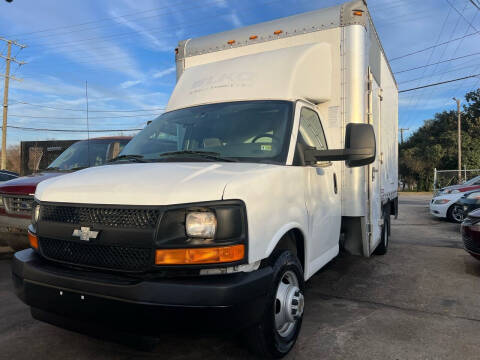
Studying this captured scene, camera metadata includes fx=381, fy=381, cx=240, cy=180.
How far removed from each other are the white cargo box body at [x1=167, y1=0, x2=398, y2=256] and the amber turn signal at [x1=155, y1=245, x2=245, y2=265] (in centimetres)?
188

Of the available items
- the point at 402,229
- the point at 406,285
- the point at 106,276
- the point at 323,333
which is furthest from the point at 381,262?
the point at 106,276

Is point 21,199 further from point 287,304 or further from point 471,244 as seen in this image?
point 471,244

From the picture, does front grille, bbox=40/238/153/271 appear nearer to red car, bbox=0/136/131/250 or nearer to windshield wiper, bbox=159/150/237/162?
windshield wiper, bbox=159/150/237/162

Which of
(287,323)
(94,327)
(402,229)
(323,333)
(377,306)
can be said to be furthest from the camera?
(402,229)

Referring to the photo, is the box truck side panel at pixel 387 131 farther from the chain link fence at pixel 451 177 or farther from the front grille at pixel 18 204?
the chain link fence at pixel 451 177

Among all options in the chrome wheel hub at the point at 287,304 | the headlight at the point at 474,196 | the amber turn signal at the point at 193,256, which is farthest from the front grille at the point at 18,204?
the headlight at the point at 474,196

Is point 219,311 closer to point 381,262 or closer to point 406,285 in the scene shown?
point 406,285

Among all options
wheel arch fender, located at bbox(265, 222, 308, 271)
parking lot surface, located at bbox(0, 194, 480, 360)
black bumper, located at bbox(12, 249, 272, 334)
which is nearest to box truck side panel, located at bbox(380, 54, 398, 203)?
parking lot surface, located at bbox(0, 194, 480, 360)

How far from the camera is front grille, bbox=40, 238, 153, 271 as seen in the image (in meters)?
2.26

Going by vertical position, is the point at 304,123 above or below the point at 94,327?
above

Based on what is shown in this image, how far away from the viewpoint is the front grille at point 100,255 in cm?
226

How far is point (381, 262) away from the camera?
20.1 ft

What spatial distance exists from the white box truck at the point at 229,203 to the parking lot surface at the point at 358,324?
0.33m

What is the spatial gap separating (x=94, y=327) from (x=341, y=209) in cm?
282
